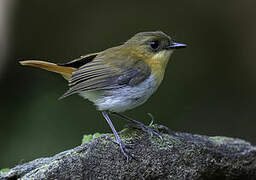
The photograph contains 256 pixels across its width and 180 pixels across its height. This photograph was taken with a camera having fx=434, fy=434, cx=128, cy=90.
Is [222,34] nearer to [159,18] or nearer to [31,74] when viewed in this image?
[159,18]

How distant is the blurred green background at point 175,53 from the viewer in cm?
763

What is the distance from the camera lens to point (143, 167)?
3504 millimetres

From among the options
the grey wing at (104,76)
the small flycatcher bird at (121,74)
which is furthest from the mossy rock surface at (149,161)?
the grey wing at (104,76)

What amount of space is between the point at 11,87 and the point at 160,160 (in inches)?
193

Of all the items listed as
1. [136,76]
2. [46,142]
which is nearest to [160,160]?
[136,76]

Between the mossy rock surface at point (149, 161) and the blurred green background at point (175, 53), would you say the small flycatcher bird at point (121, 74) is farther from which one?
the blurred green background at point (175, 53)

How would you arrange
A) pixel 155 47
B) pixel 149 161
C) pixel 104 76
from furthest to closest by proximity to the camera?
pixel 155 47 → pixel 104 76 → pixel 149 161

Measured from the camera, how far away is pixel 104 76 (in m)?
4.09

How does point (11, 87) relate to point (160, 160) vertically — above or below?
below

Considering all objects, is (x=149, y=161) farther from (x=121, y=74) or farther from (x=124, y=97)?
(x=121, y=74)

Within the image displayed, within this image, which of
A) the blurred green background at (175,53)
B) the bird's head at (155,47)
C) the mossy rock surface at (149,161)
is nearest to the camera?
the mossy rock surface at (149,161)

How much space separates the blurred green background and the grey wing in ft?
10.8

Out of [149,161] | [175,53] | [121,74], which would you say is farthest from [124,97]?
[175,53]

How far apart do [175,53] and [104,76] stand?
3.83m
